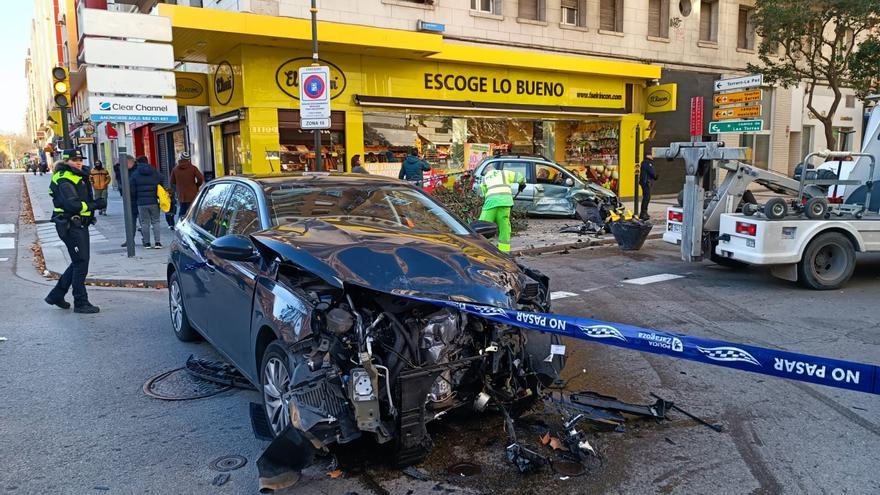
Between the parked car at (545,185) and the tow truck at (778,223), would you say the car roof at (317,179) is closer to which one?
the tow truck at (778,223)

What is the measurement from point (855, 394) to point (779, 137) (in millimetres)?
24413

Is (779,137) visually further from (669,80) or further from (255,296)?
(255,296)

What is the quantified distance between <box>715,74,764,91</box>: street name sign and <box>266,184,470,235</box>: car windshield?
9842 mm

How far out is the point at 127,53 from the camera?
1046cm

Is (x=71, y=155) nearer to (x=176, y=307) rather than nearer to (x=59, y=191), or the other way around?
(x=59, y=191)

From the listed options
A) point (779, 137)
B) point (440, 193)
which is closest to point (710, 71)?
point (779, 137)

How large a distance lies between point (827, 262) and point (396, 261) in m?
6.97

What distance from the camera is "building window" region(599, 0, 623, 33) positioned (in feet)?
69.3

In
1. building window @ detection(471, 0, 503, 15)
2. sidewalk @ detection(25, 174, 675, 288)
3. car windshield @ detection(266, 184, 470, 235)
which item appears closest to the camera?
car windshield @ detection(266, 184, 470, 235)

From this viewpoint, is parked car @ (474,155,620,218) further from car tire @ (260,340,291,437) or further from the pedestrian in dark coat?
car tire @ (260,340,291,437)

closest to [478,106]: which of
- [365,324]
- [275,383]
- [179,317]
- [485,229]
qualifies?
[485,229]

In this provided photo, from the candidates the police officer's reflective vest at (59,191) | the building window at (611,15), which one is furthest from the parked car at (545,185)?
the police officer's reflective vest at (59,191)

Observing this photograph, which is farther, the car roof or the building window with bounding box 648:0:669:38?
the building window with bounding box 648:0:669:38

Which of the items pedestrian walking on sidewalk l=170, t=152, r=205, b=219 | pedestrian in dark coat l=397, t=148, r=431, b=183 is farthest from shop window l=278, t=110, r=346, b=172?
pedestrian walking on sidewalk l=170, t=152, r=205, b=219
